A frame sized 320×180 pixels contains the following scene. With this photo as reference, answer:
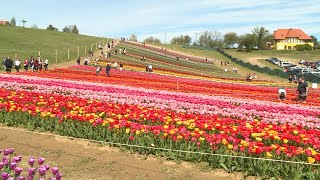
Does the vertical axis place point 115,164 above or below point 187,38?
below

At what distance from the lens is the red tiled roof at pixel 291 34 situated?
16650cm

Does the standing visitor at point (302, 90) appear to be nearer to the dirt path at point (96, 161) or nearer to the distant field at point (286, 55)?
the dirt path at point (96, 161)

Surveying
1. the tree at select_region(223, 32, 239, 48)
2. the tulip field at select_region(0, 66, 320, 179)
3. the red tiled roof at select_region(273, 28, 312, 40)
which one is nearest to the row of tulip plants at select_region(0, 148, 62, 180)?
the tulip field at select_region(0, 66, 320, 179)

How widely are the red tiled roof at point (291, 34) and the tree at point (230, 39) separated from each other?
22.0m

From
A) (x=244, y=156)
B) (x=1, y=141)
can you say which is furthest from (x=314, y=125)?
(x=1, y=141)

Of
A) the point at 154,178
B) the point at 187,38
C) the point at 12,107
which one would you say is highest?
the point at 187,38

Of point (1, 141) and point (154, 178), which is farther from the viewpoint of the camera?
point (1, 141)

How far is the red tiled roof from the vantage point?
166m

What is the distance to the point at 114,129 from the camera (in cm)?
1068

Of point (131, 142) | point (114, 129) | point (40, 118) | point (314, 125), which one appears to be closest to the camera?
point (131, 142)

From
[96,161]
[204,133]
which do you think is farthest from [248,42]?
[96,161]

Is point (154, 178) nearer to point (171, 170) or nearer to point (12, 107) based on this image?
point (171, 170)

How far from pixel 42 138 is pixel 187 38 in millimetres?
178049

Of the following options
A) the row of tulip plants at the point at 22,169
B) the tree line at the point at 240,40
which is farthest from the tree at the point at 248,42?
the row of tulip plants at the point at 22,169
